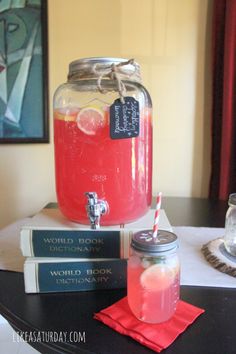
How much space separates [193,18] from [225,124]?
1.72 ft

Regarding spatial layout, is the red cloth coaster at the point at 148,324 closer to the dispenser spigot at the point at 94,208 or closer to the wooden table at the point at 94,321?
the wooden table at the point at 94,321

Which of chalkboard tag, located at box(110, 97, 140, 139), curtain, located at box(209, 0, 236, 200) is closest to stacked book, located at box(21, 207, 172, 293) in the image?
chalkboard tag, located at box(110, 97, 140, 139)

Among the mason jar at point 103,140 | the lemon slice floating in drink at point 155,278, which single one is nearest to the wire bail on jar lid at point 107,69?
→ the mason jar at point 103,140

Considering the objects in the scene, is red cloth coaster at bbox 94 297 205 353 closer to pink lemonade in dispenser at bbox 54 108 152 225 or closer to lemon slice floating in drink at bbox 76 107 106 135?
pink lemonade in dispenser at bbox 54 108 152 225

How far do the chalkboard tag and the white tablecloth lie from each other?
0.91 feet

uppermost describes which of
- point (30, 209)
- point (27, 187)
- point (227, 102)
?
point (227, 102)

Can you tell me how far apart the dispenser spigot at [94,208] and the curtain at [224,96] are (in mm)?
949

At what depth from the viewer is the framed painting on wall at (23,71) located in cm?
146

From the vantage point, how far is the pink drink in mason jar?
0.53 meters

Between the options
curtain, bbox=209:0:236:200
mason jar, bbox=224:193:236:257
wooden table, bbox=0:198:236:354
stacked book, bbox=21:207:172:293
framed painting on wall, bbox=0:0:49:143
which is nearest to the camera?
wooden table, bbox=0:198:236:354

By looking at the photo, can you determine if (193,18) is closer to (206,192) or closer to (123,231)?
(206,192)

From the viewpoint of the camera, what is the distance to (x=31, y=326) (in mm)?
533

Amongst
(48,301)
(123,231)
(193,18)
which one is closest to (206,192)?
(193,18)

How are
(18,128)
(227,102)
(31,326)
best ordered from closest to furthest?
(31,326) < (227,102) < (18,128)
